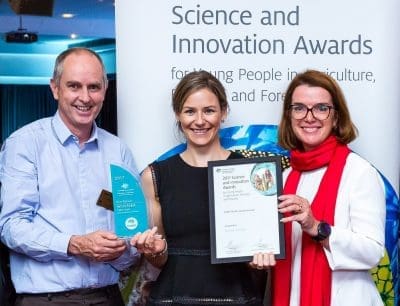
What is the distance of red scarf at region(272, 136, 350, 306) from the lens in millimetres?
2602

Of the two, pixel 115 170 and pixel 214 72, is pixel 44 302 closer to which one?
pixel 115 170

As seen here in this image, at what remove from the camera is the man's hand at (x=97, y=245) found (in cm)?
251

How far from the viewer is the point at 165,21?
3.11m

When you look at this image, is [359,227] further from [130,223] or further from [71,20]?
[71,20]

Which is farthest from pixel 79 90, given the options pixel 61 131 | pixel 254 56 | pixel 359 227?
pixel 359 227

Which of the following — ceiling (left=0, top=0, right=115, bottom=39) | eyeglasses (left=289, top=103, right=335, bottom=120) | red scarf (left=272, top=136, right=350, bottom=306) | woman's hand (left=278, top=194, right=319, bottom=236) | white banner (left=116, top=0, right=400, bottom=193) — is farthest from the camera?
ceiling (left=0, top=0, right=115, bottom=39)

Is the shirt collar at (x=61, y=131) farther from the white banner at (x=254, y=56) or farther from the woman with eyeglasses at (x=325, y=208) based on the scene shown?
the woman with eyeglasses at (x=325, y=208)

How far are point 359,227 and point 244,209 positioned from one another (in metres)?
0.43

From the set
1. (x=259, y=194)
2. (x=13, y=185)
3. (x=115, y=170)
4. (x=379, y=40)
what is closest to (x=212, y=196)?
(x=259, y=194)

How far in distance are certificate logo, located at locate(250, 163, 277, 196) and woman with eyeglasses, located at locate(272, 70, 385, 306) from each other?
0.19ft

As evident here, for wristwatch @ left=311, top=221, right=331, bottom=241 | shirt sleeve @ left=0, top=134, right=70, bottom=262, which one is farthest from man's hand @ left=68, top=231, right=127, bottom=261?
wristwatch @ left=311, top=221, right=331, bottom=241

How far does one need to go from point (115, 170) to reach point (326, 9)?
51.3 inches

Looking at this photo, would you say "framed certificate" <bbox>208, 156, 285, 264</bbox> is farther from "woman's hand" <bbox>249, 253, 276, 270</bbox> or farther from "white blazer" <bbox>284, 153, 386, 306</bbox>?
"white blazer" <bbox>284, 153, 386, 306</bbox>

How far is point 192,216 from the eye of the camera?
2.71m
